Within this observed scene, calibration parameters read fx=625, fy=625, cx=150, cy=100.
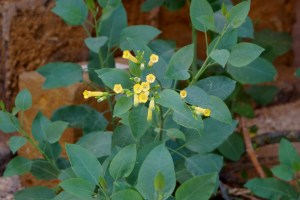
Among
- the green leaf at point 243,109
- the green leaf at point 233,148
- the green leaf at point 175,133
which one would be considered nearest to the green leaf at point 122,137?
the green leaf at point 175,133

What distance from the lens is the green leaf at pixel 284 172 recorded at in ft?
4.64

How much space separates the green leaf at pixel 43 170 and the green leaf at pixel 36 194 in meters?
0.03

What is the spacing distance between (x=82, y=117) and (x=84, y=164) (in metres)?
0.48

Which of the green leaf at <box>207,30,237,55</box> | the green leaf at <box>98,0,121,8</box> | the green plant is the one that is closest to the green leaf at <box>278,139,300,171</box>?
the green plant

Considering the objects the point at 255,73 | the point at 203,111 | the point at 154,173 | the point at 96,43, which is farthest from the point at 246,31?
the point at 154,173

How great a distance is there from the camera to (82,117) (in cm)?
155

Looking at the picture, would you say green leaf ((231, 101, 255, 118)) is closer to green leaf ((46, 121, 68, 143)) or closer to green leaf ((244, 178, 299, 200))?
green leaf ((244, 178, 299, 200))

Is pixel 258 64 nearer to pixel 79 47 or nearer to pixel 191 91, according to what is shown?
pixel 191 91

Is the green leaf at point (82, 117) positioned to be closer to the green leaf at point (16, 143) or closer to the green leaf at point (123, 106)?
the green leaf at point (16, 143)

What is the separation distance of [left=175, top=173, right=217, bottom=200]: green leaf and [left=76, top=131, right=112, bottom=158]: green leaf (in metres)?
0.41

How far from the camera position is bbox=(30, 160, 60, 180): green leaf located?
1.43 metres

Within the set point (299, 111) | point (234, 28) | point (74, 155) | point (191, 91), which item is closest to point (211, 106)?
point (191, 91)

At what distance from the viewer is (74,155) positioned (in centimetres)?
109

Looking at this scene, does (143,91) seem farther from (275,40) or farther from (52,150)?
(275,40)
